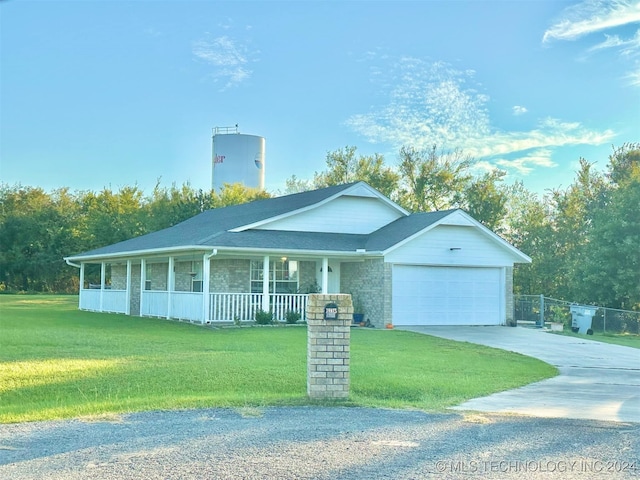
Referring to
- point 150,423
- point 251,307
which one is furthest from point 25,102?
point 150,423

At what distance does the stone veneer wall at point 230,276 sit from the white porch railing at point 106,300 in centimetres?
658

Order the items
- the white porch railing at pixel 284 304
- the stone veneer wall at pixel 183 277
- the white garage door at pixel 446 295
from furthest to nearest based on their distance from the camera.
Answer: the stone veneer wall at pixel 183 277
the white garage door at pixel 446 295
the white porch railing at pixel 284 304

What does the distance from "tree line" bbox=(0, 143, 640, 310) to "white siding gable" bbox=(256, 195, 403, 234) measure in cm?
1021

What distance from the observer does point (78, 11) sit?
1529 cm

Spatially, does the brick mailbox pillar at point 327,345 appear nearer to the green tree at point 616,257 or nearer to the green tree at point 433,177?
the green tree at point 616,257

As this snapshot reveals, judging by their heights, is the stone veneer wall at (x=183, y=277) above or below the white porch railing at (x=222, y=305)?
above

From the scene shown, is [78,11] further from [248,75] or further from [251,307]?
[251,307]

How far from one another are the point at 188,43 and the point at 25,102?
215 inches

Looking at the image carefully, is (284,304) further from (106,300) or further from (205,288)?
(106,300)

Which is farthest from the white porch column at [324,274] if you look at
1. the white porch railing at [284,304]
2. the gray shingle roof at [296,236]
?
the white porch railing at [284,304]

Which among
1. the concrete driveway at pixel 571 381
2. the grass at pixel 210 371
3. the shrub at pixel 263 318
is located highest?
the shrub at pixel 263 318

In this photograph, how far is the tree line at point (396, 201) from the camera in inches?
1449

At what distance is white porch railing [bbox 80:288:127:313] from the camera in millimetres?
27422

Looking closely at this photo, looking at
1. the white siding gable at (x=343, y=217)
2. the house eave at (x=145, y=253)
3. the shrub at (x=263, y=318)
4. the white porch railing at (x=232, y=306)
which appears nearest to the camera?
the house eave at (x=145, y=253)
